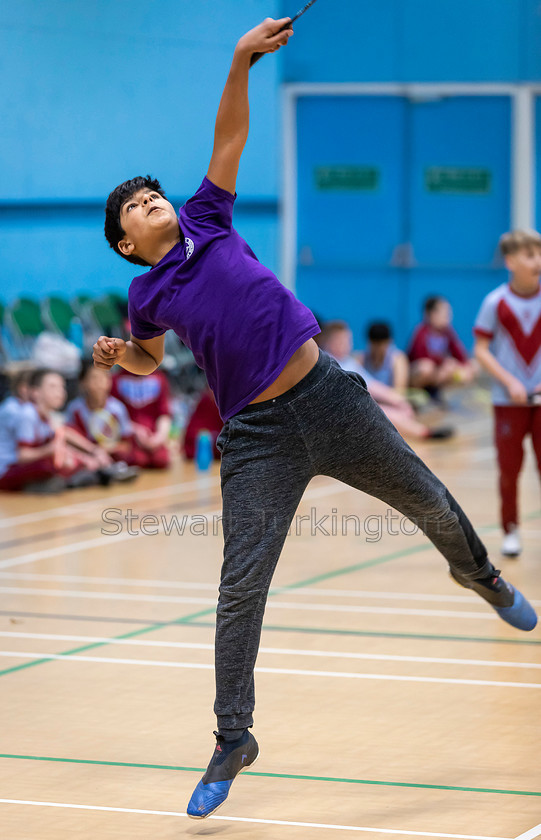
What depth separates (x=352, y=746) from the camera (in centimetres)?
393

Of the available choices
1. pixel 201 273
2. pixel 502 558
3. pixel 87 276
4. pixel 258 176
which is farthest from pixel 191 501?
pixel 258 176

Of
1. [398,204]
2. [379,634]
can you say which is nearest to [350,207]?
[398,204]

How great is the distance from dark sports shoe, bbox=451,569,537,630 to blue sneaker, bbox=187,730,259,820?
1.04 m

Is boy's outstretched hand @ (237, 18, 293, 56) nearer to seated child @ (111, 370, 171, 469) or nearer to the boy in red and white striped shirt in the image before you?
the boy in red and white striped shirt

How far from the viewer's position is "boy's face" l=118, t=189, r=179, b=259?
3438 millimetres

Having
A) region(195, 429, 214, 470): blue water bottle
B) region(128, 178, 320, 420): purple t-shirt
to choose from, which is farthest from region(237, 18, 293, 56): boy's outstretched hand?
region(195, 429, 214, 470): blue water bottle

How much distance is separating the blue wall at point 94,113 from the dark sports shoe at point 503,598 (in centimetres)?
1032

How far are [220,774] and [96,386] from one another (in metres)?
6.66

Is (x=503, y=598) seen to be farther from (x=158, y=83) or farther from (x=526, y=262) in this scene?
(x=158, y=83)

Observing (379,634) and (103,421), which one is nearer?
(379,634)

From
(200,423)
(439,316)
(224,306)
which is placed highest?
(224,306)

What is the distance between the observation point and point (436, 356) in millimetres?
14703

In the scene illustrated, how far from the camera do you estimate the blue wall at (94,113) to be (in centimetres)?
1373

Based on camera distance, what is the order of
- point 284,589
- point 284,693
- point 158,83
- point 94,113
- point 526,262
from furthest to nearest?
point 158,83 → point 94,113 → point 526,262 → point 284,589 → point 284,693
